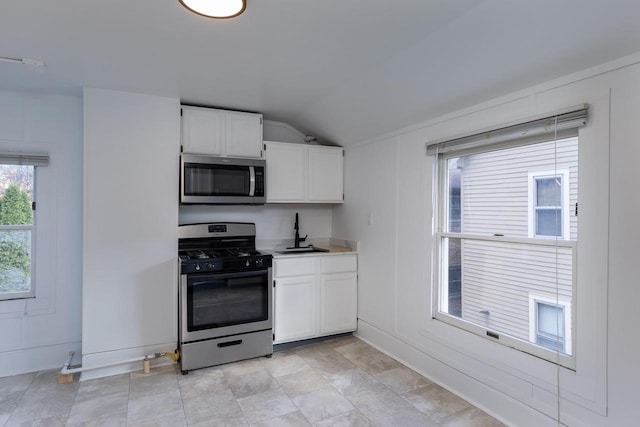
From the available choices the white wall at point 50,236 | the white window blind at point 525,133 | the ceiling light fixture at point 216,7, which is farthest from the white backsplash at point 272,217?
the ceiling light fixture at point 216,7

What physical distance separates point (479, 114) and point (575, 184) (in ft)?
2.55

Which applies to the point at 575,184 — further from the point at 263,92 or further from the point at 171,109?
the point at 171,109

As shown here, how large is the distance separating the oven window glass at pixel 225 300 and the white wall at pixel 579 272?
1154 millimetres

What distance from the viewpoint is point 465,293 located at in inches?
104

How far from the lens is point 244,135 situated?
3441mm

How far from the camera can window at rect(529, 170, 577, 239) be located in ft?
6.49

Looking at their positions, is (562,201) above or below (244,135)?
below

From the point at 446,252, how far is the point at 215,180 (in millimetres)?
2108

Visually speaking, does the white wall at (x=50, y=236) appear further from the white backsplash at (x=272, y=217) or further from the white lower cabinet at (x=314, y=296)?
the white lower cabinet at (x=314, y=296)

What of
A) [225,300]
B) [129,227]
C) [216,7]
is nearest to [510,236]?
[216,7]

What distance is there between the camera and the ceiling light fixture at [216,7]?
4.96ft

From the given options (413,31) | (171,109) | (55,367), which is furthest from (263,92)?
(55,367)

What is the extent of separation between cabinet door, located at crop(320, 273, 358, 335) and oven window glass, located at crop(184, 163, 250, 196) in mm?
1232

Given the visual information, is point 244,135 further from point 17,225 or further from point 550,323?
point 550,323
